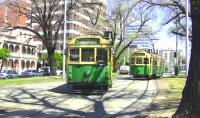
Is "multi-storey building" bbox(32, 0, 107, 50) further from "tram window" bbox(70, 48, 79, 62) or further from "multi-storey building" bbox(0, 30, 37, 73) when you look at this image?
"multi-storey building" bbox(0, 30, 37, 73)

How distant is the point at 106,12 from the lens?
8225cm

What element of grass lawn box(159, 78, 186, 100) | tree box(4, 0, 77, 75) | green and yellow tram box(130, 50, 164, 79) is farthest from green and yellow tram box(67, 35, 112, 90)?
tree box(4, 0, 77, 75)

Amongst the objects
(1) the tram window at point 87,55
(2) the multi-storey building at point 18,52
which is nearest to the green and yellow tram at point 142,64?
(1) the tram window at point 87,55

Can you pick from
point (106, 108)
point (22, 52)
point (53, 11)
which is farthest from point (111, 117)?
point (22, 52)

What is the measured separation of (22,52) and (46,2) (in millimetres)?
57600

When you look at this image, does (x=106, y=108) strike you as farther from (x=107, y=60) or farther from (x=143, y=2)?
(x=143, y=2)

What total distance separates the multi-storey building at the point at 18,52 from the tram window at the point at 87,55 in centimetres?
7685

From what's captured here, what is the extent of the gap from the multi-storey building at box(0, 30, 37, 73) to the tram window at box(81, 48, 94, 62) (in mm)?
76845

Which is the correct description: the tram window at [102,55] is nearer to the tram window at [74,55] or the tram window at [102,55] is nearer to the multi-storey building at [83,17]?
the tram window at [74,55]

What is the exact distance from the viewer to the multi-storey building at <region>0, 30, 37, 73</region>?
103738 millimetres

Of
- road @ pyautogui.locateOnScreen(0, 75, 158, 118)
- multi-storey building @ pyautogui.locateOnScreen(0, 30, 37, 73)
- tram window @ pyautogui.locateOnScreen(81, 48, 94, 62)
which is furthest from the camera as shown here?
multi-storey building @ pyautogui.locateOnScreen(0, 30, 37, 73)

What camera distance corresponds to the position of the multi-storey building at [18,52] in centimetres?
10374

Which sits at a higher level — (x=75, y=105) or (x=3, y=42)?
(x=3, y=42)

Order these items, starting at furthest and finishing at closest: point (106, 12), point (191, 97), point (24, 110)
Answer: point (106, 12), point (24, 110), point (191, 97)
